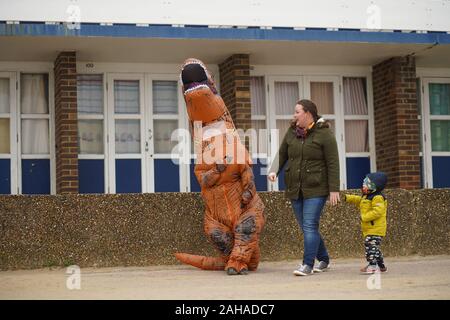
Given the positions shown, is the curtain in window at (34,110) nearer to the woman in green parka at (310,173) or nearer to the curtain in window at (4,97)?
the curtain in window at (4,97)

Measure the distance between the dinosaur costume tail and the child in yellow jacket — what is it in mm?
1538

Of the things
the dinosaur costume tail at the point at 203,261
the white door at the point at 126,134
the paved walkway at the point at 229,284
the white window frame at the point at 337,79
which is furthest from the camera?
the white window frame at the point at 337,79

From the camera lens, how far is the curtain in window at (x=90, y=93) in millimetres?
14109

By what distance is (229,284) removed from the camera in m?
8.60

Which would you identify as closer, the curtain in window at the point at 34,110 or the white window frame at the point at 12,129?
the white window frame at the point at 12,129

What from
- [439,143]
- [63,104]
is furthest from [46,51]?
[439,143]

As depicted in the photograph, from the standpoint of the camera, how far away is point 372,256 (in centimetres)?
941

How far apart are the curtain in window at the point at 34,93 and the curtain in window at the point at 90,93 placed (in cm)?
51

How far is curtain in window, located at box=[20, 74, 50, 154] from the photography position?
46.0 ft

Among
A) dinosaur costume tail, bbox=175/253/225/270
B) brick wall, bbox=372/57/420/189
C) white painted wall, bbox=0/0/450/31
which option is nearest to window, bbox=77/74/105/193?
white painted wall, bbox=0/0/450/31

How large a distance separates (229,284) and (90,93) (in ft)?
20.7

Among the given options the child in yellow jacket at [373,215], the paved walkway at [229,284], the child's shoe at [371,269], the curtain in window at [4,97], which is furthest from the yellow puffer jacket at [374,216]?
the curtain in window at [4,97]

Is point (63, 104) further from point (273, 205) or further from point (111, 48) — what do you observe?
point (273, 205)

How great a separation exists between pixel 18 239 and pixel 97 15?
3.44 metres
